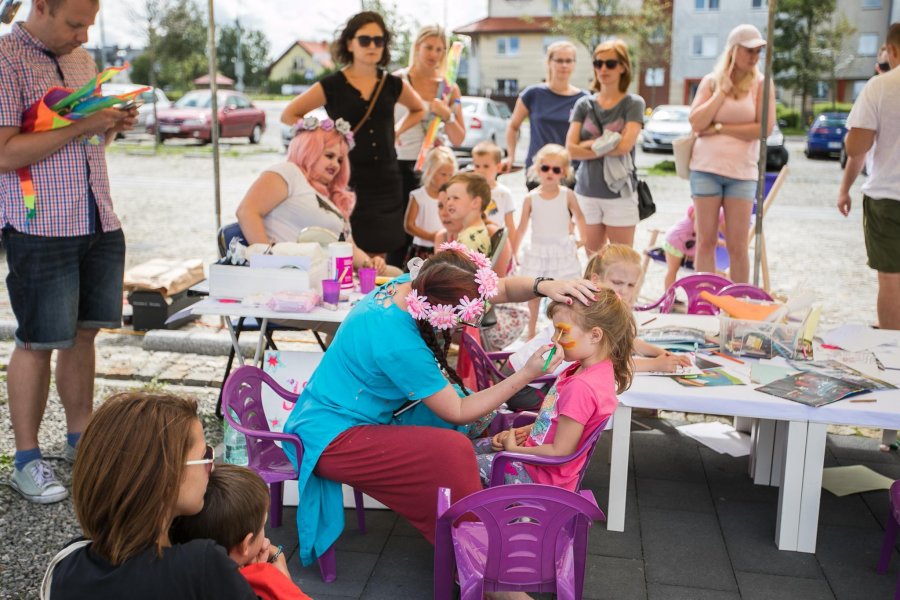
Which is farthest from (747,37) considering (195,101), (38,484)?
(195,101)

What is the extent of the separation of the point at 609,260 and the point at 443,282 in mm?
1200

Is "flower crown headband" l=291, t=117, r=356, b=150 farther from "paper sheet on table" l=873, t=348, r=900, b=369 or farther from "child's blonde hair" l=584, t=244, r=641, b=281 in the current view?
"paper sheet on table" l=873, t=348, r=900, b=369

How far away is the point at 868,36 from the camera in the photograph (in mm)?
34562

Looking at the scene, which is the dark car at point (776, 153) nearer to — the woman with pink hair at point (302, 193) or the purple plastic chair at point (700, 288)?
the purple plastic chair at point (700, 288)

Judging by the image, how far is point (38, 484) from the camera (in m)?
3.22

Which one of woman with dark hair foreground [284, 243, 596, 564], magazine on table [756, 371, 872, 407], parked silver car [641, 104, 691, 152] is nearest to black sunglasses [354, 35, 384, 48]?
woman with dark hair foreground [284, 243, 596, 564]

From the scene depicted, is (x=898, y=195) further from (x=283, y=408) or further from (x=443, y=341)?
(x=283, y=408)

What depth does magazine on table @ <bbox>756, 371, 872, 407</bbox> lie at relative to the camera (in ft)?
9.40

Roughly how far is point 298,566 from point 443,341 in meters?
0.89

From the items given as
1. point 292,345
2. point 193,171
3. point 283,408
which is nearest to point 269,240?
point 283,408

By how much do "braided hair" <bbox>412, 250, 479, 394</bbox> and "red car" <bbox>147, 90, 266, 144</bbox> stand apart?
17.9 meters

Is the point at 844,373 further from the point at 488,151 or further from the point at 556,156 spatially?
the point at 488,151

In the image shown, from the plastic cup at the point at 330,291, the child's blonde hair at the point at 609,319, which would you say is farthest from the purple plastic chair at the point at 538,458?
the plastic cup at the point at 330,291

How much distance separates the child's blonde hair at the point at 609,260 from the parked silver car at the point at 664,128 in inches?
640
